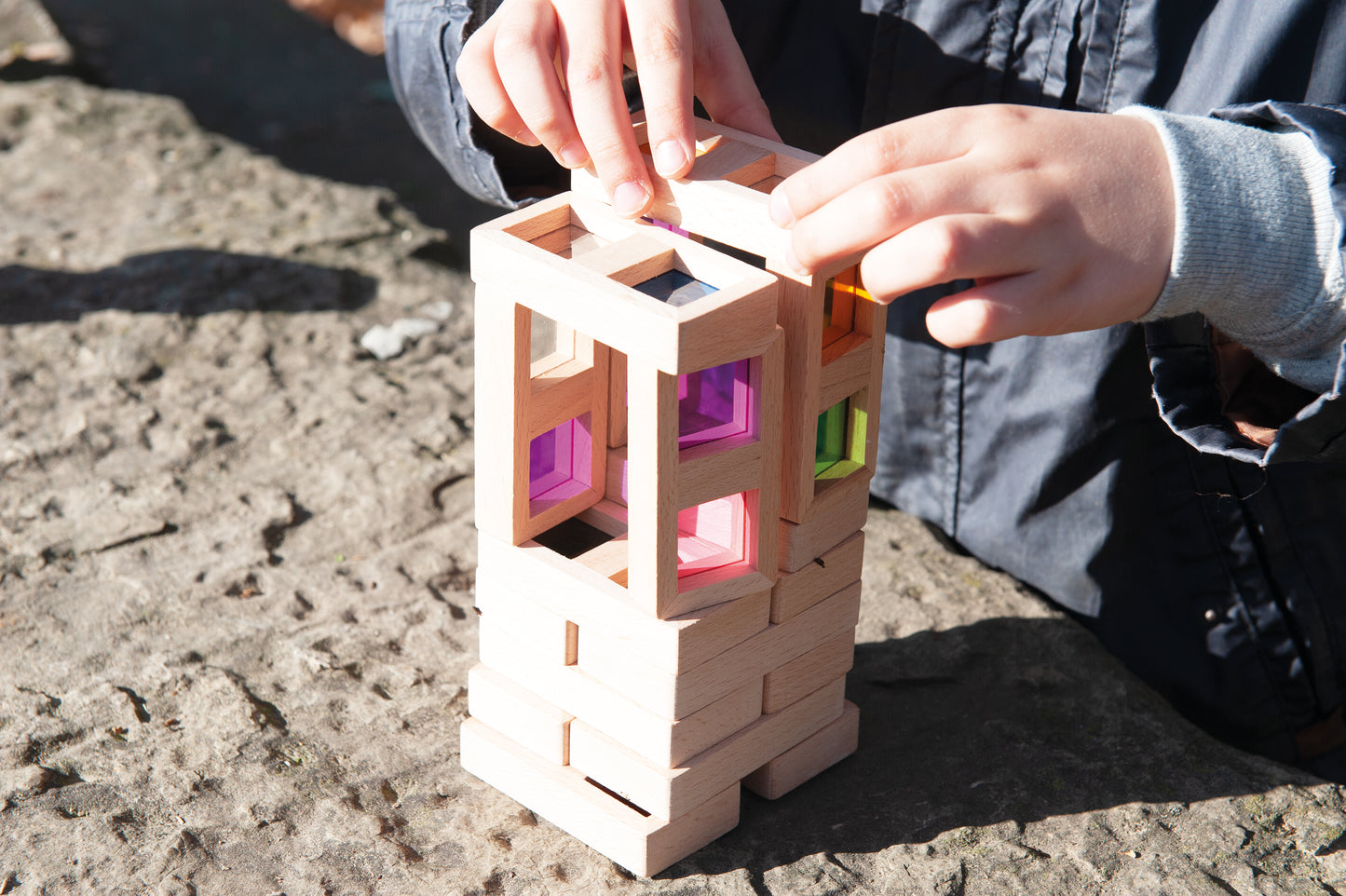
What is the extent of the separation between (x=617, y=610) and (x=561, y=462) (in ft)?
0.68

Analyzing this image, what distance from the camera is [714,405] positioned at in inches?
46.9

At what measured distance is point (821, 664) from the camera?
49.7 inches

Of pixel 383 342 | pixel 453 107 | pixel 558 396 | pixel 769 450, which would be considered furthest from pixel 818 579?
pixel 383 342

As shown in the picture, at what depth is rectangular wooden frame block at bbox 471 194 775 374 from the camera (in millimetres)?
976

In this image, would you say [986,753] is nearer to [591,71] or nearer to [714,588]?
[714,588]

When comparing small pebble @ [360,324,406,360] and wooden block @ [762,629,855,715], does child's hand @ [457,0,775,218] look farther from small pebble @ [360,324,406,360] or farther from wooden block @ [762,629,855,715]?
small pebble @ [360,324,406,360]

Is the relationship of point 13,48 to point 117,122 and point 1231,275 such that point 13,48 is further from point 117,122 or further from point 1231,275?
point 1231,275

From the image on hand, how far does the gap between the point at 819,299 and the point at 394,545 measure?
81 cm

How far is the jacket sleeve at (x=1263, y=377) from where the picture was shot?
1.04 metres

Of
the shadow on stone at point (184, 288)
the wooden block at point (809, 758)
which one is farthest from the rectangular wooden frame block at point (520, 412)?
the shadow on stone at point (184, 288)

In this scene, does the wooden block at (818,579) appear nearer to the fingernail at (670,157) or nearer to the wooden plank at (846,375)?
the wooden plank at (846,375)

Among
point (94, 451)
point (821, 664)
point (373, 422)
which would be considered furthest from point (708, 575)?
point (94, 451)

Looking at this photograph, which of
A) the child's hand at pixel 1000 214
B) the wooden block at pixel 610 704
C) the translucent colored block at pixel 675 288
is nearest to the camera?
the child's hand at pixel 1000 214

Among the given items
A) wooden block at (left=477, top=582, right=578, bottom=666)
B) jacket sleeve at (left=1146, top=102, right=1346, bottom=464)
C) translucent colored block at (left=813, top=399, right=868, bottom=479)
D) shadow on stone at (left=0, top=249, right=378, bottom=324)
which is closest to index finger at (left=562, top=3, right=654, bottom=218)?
translucent colored block at (left=813, top=399, right=868, bottom=479)
